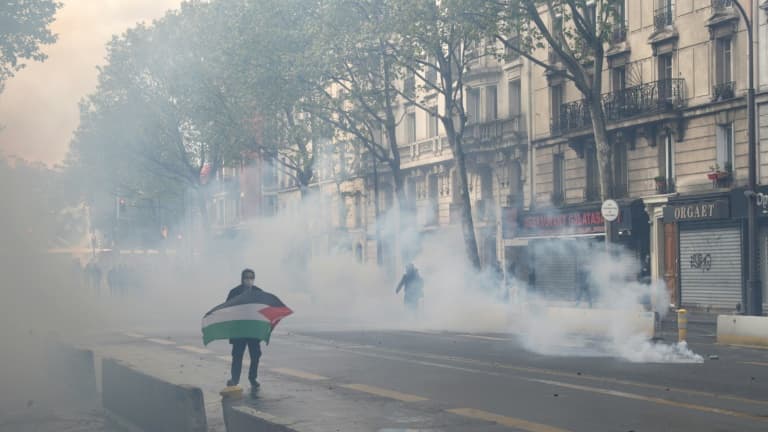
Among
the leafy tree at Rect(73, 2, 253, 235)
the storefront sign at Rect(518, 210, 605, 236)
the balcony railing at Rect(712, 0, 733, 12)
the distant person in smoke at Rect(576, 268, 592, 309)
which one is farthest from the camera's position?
the leafy tree at Rect(73, 2, 253, 235)

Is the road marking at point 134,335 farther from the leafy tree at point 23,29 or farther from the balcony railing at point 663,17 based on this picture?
the balcony railing at point 663,17

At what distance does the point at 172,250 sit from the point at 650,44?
70.1 m

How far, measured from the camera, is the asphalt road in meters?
10.8

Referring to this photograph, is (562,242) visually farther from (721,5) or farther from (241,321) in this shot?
(241,321)

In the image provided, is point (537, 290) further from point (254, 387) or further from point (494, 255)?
point (254, 387)

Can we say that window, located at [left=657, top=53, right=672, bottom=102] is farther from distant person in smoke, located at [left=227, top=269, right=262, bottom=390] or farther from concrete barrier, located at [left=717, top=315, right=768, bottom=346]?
distant person in smoke, located at [left=227, top=269, right=262, bottom=390]

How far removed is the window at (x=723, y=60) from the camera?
33.4m

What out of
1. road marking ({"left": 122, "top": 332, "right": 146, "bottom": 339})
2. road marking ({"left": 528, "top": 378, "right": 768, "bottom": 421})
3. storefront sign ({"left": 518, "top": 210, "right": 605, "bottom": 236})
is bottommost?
road marking ({"left": 122, "top": 332, "right": 146, "bottom": 339})

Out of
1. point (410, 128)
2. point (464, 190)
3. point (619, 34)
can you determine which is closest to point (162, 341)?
point (464, 190)

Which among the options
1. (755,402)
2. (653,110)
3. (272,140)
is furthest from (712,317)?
(272,140)

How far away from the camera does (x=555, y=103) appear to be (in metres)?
43.0

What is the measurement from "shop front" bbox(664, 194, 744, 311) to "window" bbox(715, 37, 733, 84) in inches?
142

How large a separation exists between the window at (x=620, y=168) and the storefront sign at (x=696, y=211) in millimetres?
3105

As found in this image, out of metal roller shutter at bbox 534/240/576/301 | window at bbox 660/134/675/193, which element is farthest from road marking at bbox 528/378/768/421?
metal roller shutter at bbox 534/240/576/301
